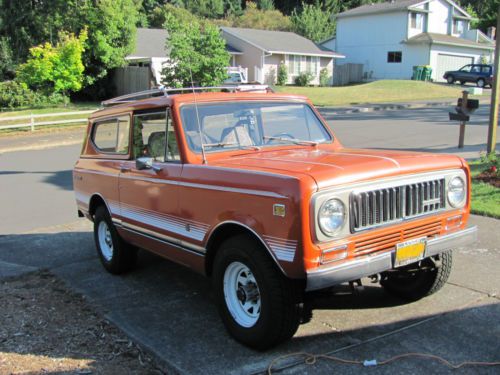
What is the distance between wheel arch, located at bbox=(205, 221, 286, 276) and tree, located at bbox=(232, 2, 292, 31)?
203 ft

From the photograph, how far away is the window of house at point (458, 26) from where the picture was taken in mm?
50450

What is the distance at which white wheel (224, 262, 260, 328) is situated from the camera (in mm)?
3957

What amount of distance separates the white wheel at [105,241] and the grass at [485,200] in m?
5.22

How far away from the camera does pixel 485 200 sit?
26.7ft

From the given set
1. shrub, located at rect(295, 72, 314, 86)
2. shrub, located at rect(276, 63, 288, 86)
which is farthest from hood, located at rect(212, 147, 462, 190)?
shrub, located at rect(295, 72, 314, 86)

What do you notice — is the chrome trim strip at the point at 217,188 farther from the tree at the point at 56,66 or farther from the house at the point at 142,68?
the house at the point at 142,68

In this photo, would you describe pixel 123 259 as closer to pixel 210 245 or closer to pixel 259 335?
pixel 210 245

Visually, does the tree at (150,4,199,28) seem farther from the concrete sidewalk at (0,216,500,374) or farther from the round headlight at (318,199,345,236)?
the round headlight at (318,199,345,236)

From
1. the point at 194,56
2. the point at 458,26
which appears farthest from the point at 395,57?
the point at 194,56

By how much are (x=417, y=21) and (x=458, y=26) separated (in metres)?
7.19

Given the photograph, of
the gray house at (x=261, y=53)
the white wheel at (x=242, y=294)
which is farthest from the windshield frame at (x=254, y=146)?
the gray house at (x=261, y=53)

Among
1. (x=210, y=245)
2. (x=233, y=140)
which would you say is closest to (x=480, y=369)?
(x=210, y=245)

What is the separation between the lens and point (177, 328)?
4.43 m

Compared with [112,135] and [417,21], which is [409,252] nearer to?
[112,135]
